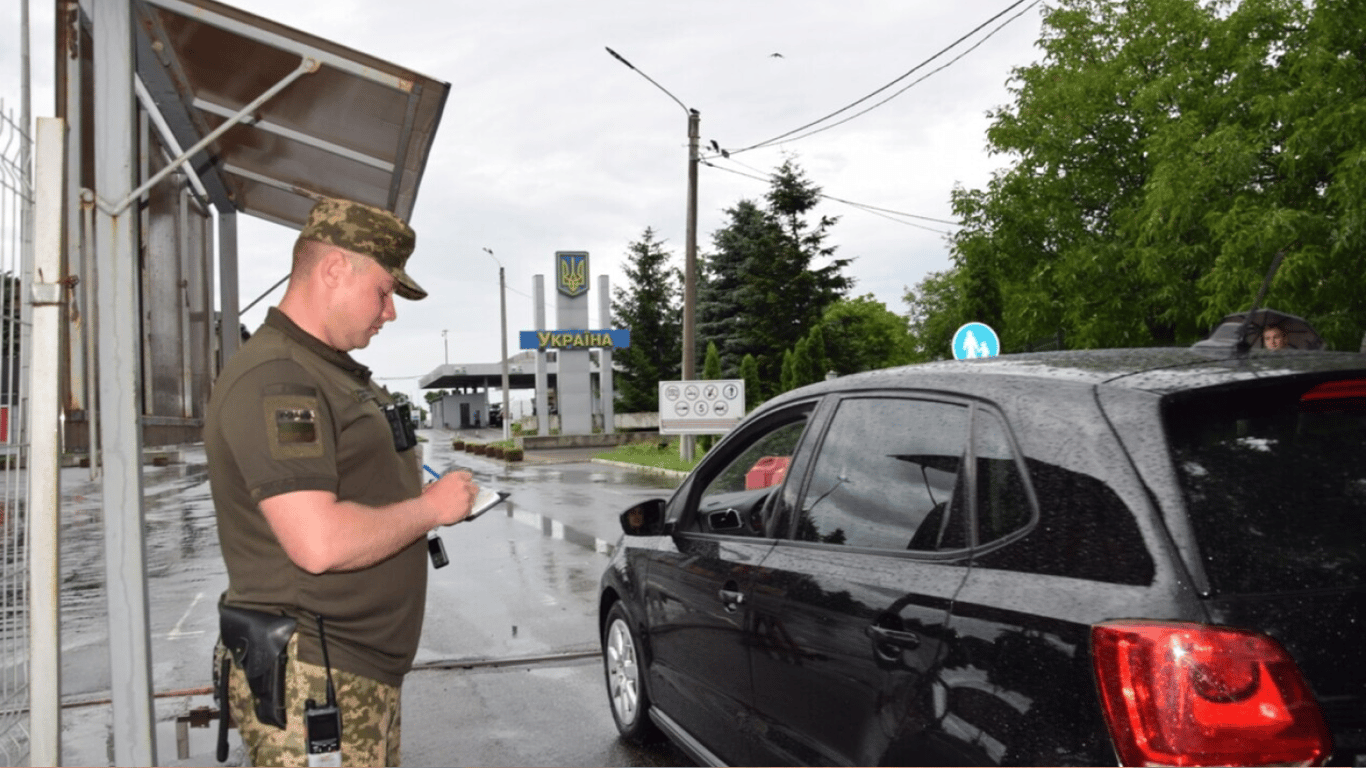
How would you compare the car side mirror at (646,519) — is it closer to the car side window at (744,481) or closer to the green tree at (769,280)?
the car side window at (744,481)

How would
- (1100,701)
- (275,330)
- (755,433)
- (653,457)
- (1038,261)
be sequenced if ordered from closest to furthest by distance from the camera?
1. (1100,701)
2. (275,330)
3. (755,433)
4. (1038,261)
5. (653,457)

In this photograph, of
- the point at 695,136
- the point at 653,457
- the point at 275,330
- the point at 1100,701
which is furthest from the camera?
the point at 653,457

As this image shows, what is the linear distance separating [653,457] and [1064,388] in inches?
1203

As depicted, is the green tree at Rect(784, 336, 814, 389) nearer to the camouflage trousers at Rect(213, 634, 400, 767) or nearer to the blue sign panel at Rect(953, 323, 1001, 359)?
the blue sign panel at Rect(953, 323, 1001, 359)

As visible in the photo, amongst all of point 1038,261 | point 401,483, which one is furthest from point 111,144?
point 1038,261

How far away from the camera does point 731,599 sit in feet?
12.0

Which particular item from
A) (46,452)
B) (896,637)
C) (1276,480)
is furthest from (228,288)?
(1276,480)

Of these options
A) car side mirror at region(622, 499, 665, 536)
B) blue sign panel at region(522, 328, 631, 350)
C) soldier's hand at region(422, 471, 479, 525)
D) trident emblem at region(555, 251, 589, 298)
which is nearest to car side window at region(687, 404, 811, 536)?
car side mirror at region(622, 499, 665, 536)

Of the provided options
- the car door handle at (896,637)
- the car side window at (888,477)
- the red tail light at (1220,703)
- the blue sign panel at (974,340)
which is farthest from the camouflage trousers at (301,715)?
the blue sign panel at (974,340)

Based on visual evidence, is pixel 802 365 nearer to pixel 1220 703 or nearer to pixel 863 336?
pixel 863 336

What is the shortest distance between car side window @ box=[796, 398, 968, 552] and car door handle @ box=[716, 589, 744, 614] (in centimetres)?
35

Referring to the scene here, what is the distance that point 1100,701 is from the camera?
7.06 feet

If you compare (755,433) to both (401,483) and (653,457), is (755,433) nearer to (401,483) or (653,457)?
(401,483)

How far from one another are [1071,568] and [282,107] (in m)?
4.53
